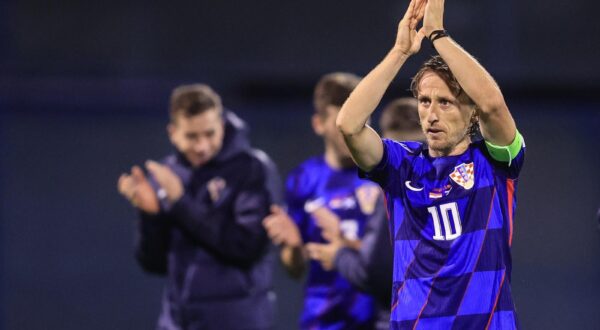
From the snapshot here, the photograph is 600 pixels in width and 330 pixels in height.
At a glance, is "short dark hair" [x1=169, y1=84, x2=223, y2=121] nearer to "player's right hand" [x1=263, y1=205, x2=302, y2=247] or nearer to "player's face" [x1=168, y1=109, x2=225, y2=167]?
"player's face" [x1=168, y1=109, x2=225, y2=167]

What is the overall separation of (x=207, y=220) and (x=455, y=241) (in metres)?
2.09

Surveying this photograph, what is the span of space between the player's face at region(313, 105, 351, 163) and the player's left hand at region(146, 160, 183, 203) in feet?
2.56

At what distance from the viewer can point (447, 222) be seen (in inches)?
124

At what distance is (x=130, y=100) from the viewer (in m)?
8.10

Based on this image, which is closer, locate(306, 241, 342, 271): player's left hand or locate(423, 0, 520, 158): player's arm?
locate(423, 0, 520, 158): player's arm

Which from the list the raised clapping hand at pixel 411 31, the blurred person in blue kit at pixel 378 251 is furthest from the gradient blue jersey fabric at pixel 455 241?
the blurred person in blue kit at pixel 378 251

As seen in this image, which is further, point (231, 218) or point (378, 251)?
point (231, 218)

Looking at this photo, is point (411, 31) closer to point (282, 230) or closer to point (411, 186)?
point (411, 186)

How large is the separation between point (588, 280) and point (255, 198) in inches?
158

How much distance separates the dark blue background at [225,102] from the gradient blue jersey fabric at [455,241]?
187 inches

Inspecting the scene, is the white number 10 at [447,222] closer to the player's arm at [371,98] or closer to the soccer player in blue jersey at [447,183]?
the soccer player in blue jersey at [447,183]

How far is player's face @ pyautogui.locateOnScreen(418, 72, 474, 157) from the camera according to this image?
3166mm

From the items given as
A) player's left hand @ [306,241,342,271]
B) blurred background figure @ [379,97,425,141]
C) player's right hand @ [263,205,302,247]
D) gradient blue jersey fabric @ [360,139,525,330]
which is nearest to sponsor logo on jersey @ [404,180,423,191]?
gradient blue jersey fabric @ [360,139,525,330]

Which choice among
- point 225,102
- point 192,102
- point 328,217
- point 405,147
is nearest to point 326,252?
point 328,217
